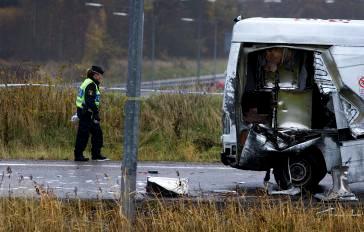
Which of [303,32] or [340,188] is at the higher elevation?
[303,32]

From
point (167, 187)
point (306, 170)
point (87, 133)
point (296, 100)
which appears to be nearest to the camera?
point (167, 187)

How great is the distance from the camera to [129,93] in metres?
8.21

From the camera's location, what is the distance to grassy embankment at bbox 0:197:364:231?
9.40 metres

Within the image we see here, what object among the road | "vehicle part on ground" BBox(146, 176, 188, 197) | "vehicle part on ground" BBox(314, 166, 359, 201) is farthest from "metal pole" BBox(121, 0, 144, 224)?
"vehicle part on ground" BBox(314, 166, 359, 201)

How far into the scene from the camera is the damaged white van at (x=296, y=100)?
12500 millimetres

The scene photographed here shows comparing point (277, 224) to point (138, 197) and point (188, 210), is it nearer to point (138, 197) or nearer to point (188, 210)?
point (188, 210)

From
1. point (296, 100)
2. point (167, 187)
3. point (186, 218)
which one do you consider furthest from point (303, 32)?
point (186, 218)

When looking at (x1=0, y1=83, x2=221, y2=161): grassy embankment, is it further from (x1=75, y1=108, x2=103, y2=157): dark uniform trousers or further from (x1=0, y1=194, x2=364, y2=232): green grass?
(x1=0, y1=194, x2=364, y2=232): green grass

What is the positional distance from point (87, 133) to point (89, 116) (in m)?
0.31

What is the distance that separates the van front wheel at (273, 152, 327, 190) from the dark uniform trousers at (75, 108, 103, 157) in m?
5.34

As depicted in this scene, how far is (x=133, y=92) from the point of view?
26.9 ft

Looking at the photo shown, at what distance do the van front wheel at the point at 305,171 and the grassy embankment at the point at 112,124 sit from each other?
5188 mm

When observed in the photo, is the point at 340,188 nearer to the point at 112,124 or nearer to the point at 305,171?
the point at 305,171

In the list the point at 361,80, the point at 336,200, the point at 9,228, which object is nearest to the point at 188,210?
the point at 9,228
